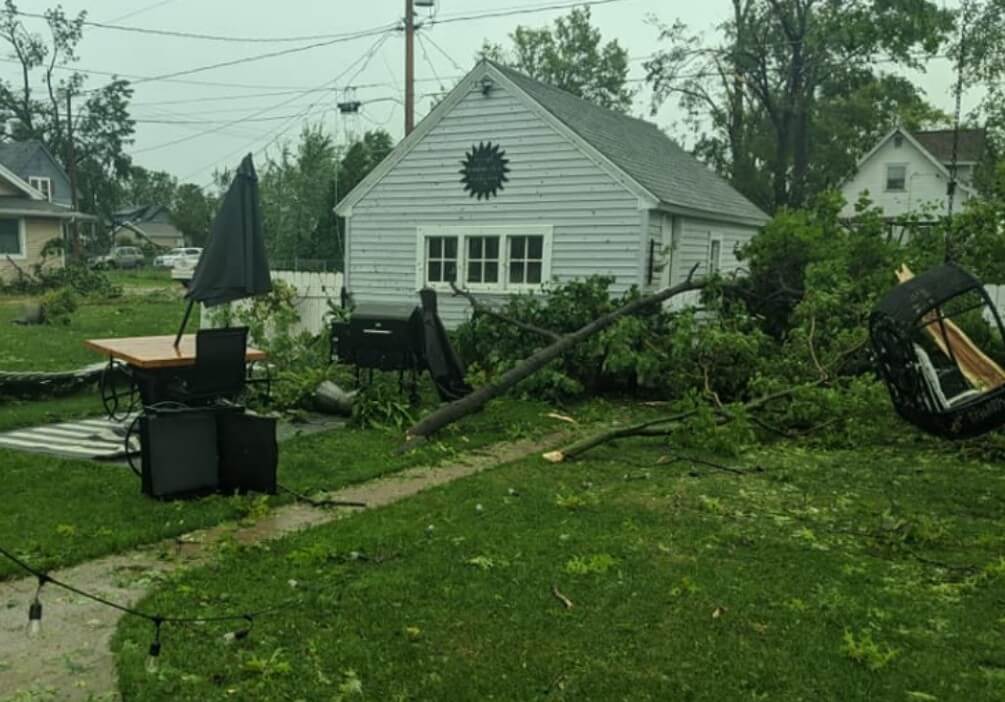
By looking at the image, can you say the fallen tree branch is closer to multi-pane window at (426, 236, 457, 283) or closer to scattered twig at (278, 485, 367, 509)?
multi-pane window at (426, 236, 457, 283)

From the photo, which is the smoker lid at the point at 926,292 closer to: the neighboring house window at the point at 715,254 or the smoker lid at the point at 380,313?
the smoker lid at the point at 380,313

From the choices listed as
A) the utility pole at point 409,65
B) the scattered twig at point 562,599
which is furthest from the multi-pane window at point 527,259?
the scattered twig at point 562,599

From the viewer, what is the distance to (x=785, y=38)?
93.7 ft

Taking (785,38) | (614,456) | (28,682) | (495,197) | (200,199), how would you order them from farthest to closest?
(200,199)
(785,38)
(495,197)
(614,456)
(28,682)

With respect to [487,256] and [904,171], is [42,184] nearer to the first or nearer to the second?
[487,256]

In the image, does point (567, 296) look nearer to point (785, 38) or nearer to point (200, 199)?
point (785, 38)

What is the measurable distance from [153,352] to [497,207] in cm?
748

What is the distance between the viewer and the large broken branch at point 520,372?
8086 mm

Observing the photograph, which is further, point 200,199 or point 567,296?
point 200,199

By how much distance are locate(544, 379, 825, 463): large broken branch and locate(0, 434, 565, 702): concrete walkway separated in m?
1.62

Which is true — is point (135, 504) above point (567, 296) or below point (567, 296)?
below

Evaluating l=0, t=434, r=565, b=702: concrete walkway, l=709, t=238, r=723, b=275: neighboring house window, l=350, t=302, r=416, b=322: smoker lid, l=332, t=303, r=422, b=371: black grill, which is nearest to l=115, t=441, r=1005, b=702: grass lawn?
l=0, t=434, r=565, b=702: concrete walkway

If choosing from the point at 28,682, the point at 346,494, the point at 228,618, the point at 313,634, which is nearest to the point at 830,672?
the point at 313,634

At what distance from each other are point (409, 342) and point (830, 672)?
6.48 m
